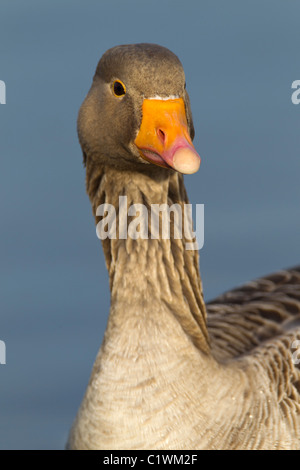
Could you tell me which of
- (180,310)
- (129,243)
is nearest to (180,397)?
(180,310)

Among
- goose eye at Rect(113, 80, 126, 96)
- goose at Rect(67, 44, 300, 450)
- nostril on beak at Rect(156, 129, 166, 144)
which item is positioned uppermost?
goose eye at Rect(113, 80, 126, 96)

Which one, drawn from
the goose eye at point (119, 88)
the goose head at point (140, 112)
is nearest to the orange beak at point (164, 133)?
the goose head at point (140, 112)

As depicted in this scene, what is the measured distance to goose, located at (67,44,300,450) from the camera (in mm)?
4273

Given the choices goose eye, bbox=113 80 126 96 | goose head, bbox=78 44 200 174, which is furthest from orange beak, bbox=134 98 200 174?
goose eye, bbox=113 80 126 96

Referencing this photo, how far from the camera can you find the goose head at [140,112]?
411cm

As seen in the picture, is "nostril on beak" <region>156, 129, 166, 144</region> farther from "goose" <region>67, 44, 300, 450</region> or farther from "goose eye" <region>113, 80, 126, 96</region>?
"goose eye" <region>113, 80, 126, 96</region>

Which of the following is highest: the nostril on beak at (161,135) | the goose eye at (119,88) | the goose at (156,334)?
the goose eye at (119,88)

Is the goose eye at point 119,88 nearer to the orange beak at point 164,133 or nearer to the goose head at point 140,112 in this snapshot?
the goose head at point 140,112

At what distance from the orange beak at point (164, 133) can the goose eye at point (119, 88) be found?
174 millimetres

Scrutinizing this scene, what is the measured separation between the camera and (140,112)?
4250 mm

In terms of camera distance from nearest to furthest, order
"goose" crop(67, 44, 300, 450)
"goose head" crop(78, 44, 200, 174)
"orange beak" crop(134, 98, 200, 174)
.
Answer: "orange beak" crop(134, 98, 200, 174) → "goose head" crop(78, 44, 200, 174) → "goose" crop(67, 44, 300, 450)

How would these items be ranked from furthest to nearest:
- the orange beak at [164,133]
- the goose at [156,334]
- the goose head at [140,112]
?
the goose at [156,334] → the goose head at [140,112] → the orange beak at [164,133]

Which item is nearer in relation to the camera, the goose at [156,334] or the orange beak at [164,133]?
the orange beak at [164,133]
